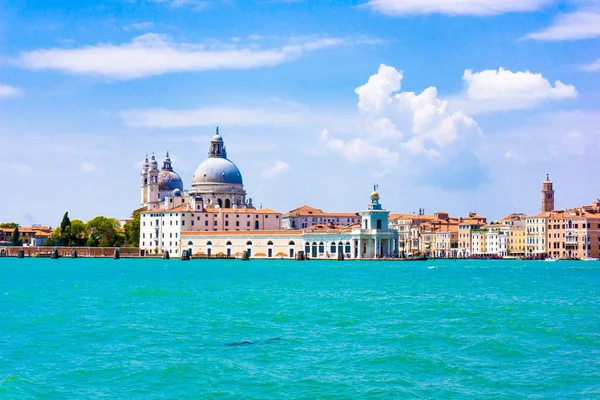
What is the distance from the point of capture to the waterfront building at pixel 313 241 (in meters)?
78.9

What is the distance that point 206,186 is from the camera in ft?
319

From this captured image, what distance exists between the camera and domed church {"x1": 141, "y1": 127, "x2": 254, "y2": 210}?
318 feet

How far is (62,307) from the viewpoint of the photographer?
2748cm

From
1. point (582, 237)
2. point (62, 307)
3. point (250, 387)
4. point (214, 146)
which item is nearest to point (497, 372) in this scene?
point (250, 387)

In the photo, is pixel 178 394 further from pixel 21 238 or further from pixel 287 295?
pixel 21 238

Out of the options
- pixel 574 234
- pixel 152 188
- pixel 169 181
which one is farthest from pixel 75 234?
pixel 574 234

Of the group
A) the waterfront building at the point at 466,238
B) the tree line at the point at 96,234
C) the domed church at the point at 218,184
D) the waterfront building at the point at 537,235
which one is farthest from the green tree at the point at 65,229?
the waterfront building at the point at 537,235

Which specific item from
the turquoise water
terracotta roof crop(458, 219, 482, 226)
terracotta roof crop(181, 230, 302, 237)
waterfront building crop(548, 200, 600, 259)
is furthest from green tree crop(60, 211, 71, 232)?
the turquoise water

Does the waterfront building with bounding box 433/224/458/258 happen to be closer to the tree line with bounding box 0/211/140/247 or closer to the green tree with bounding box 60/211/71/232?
the tree line with bounding box 0/211/140/247

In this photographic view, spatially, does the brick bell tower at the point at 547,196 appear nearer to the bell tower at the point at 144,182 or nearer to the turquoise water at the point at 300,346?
the bell tower at the point at 144,182

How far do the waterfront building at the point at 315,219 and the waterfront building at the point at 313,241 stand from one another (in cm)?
1575

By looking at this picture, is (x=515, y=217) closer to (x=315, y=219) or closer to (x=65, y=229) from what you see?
(x=315, y=219)

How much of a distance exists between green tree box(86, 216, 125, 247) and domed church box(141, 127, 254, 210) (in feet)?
14.2

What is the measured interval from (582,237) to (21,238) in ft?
207
